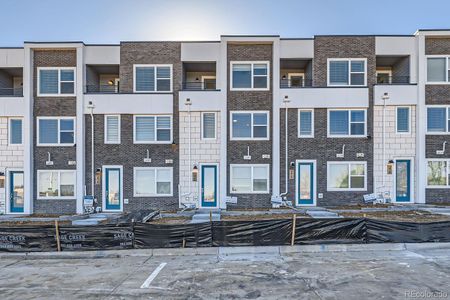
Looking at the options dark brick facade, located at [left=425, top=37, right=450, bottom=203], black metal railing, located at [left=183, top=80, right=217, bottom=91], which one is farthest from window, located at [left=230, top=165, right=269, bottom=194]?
dark brick facade, located at [left=425, top=37, right=450, bottom=203]

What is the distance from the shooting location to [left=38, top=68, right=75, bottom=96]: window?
661 inches

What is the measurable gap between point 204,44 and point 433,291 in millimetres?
15106

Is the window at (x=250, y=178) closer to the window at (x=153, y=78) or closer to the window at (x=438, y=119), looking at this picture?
the window at (x=153, y=78)

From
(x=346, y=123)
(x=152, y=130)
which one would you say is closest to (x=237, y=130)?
(x=152, y=130)

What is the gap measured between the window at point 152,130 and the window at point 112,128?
41.4 inches

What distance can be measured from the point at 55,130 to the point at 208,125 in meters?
8.71

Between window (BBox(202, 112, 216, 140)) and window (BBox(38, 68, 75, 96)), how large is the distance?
7.70 m

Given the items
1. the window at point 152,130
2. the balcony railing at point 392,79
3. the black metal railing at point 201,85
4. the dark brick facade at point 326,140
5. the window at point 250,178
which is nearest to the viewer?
the dark brick facade at point 326,140

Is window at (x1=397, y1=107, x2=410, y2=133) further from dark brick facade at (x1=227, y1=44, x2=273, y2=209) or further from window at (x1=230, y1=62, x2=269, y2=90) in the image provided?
window at (x1=230, y1=62, x2=269, y2=90)

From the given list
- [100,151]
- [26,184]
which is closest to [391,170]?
[100,151]

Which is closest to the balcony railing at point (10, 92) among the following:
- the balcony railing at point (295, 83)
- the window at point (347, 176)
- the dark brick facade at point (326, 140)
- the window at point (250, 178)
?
the window at point (250, 178)

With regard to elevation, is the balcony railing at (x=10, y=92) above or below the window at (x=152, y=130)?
above

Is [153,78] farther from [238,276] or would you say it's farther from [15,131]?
[238,276]

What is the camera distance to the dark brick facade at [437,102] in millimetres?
16391
